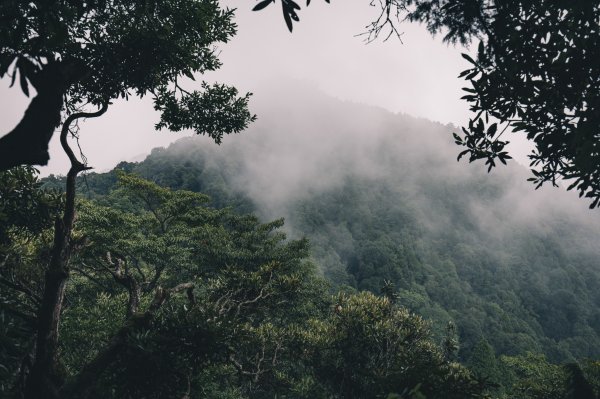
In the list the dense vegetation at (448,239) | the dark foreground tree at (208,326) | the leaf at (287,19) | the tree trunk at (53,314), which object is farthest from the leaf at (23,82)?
the dense vegetation at (448,239)

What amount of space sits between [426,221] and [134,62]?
141 m

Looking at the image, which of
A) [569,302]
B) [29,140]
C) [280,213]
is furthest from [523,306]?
[29,140]

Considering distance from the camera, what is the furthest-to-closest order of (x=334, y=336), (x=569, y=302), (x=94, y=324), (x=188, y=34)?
(x=569, y=302)
(x=334, y=336)
(x=94, y=324)
(x=188, y=34)

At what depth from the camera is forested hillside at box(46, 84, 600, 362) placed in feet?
279

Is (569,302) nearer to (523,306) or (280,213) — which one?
(523,306)

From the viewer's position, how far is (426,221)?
135250 millimetres

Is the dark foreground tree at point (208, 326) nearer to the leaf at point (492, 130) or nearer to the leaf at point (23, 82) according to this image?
the leaf at point (492, 130)

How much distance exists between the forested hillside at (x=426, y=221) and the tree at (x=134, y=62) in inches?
2298

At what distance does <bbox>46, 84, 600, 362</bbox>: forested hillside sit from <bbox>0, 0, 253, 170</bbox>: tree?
192 feet

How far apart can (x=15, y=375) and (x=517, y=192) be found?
7531 inches

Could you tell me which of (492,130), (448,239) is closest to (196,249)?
(492,130)

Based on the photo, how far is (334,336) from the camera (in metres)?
15.9

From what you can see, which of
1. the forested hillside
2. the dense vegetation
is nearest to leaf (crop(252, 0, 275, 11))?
the dense vegetation

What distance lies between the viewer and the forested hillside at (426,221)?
85.1 meters
